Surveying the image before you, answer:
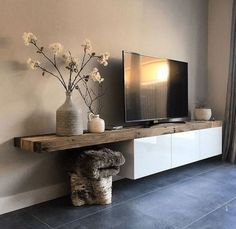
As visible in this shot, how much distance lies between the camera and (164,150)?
8.94 feet

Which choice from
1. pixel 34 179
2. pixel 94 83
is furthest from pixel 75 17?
pixel 34 179

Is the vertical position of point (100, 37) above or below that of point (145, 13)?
below

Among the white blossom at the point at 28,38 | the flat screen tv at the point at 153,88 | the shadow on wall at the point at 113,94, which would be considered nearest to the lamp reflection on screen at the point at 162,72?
the flat screen tv at the point at 153,88

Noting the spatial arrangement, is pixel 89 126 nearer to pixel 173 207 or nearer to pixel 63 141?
pixel 63 141

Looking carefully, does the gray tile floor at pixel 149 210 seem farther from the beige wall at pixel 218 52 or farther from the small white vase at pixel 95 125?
the beige wall at pixel 218 52

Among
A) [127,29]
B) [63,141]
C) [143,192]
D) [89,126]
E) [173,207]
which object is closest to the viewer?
[63,141]

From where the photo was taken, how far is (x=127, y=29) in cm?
291

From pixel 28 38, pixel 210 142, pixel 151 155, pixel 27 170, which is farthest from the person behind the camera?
pixel 210 142

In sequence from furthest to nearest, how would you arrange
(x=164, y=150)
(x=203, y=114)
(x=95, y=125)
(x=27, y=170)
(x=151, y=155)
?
(x=203, y=114)
(x=164, y=150)
(x=151, y=155)
(x=95, y=125)
(x=27, y=170)

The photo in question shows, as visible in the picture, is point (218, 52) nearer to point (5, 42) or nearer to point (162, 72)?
point (162, 72)

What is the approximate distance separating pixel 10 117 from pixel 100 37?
3.84 feet

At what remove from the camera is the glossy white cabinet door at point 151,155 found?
97.0 inches

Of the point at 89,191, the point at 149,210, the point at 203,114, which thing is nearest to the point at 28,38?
the point at 89,191

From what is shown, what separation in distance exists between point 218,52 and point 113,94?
2.04m
